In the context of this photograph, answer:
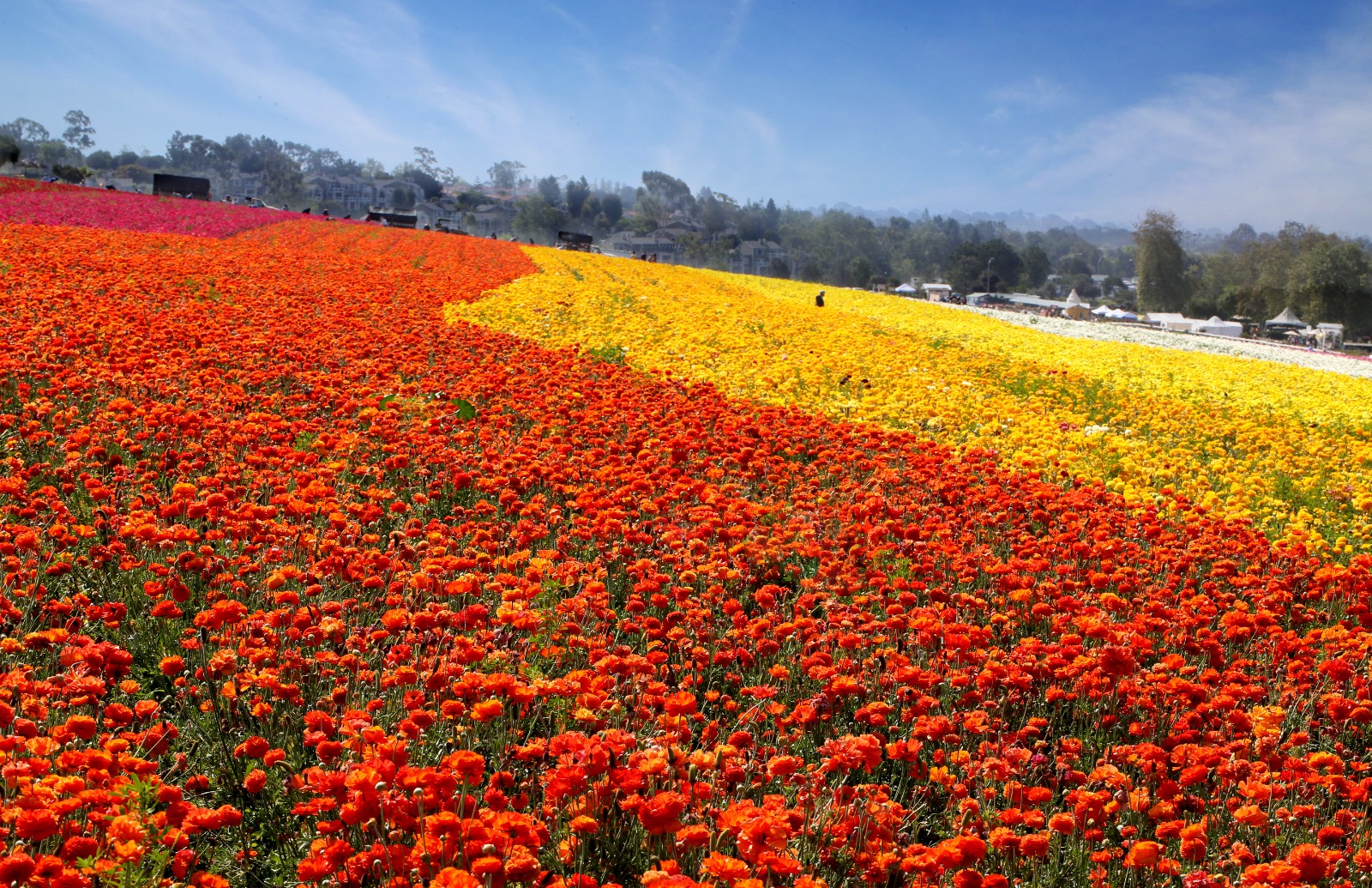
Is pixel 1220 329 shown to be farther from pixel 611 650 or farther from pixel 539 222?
pixel 539 222

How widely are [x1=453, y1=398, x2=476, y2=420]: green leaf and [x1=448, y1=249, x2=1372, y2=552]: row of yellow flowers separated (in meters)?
3.39

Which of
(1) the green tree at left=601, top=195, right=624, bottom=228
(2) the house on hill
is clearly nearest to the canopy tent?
(2) the house on hill

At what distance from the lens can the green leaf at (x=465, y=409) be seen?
7978mm

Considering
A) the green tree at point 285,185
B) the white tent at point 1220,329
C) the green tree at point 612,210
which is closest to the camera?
the white tent at point 1220,329

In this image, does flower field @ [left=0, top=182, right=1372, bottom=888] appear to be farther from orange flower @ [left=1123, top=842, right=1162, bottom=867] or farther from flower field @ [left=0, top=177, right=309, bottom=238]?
flower field @ [left=0, top=177, right=309, bottom=238]

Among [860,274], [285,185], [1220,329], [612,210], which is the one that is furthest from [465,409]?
[612,210]

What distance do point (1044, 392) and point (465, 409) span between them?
8.36 metres

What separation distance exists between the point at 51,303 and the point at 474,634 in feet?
28.6

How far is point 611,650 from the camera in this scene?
4.09 m

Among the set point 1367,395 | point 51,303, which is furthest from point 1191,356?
point 51,303

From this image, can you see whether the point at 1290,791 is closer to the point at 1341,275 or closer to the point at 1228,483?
the point at 1228,483

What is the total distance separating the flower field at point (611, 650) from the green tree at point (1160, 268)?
86340mm

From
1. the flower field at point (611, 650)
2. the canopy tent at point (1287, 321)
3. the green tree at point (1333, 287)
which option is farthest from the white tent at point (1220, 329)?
the flower field at point (611, 650)

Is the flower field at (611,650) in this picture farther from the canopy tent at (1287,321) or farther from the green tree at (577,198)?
the green tree at (577,198)
